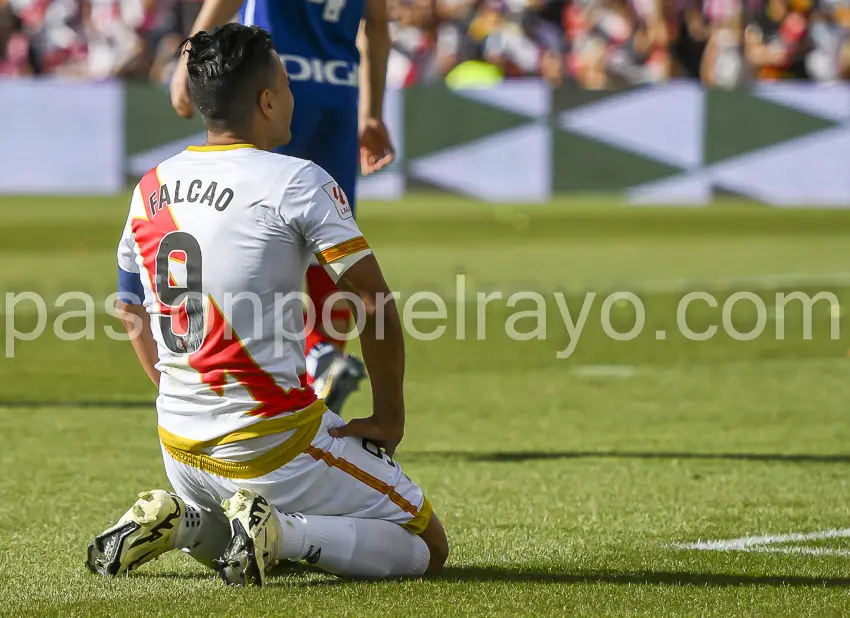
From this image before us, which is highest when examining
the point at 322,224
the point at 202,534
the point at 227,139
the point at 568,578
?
the point at 227,139

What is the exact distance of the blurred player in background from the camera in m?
5.80

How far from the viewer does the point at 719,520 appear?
4.96 meters

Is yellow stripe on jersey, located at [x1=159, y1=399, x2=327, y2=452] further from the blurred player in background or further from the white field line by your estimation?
the blurred player in background

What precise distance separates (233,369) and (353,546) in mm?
516

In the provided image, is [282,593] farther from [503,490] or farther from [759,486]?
[759,486]

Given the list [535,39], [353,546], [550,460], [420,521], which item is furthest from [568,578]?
[535,39]

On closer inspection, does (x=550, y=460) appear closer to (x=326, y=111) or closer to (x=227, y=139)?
(x=326, y=111)

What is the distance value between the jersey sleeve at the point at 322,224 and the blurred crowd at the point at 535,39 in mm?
18307

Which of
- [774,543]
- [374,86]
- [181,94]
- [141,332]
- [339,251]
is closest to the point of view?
[339,251]

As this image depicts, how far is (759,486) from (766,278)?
24.9 feet

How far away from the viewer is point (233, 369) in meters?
3.92

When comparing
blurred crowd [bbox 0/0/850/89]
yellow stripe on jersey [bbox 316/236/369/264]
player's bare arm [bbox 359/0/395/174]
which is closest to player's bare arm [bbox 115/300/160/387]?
yellow stripe on jersey [bbox 316/236/369/264]

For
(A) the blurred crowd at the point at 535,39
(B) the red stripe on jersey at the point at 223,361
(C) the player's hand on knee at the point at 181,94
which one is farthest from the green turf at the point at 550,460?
(A) the blurred crowd at the point at 535,39

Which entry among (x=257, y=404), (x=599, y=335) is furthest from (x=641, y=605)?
(x=599, y=335)
